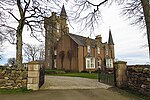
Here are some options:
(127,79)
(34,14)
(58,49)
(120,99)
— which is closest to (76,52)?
(58,49)

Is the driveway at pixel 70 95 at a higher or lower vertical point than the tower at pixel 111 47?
lower

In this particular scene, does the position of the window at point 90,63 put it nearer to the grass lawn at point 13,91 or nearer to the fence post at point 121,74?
the fence post at point 121,74

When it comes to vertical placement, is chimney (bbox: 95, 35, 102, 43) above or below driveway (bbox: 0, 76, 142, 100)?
above

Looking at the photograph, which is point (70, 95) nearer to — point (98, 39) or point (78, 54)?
point (78, 54)

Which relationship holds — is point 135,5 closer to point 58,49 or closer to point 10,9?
point 10,9

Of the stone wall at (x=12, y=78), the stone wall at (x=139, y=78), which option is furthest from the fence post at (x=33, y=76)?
the stone wall at (x=139, y=78)

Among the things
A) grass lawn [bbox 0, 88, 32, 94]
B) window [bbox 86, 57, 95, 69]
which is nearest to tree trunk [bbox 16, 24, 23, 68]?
grass lawn [bbox 0, 88, 32, 94]

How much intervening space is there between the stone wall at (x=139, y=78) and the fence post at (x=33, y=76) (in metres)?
6.04

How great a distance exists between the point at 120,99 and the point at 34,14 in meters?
10.9

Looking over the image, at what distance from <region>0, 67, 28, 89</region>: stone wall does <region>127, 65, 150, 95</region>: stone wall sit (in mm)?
6728

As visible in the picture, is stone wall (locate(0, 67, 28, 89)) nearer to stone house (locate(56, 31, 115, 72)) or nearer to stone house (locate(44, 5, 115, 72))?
stone house (locate(44, 5, 115, 72))

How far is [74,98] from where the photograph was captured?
9.82 m

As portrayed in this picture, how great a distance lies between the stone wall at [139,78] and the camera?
36.4 feet

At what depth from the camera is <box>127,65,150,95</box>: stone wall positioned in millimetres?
11089
